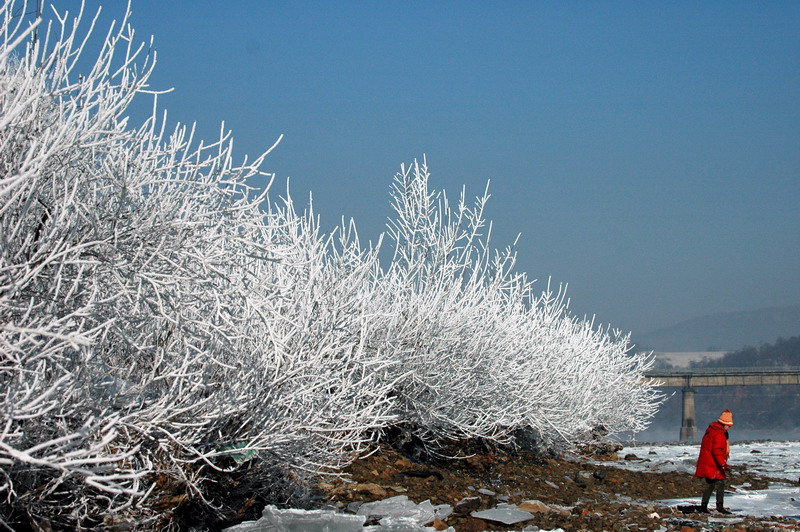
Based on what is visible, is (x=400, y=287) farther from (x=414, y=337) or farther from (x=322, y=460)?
(x=322, y=460)

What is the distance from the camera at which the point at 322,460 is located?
6598mm

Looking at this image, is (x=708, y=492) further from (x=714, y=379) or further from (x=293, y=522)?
(x=714, y=379)

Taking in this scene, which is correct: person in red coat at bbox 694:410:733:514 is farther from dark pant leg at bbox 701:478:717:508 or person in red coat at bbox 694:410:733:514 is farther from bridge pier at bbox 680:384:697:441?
bridge pier at bbox 680:384:697:441

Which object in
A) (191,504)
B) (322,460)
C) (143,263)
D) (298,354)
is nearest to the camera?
(143,263)

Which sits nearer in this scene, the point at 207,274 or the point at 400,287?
the point at 207,274

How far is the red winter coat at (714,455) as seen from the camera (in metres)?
8.50

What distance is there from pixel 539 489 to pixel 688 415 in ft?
160

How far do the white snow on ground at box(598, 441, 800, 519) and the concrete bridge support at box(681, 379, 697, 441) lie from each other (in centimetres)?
3612

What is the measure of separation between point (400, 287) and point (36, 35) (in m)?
5.80

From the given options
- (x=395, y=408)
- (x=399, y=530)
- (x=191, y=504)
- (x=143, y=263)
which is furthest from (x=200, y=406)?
(x=395, y=408)

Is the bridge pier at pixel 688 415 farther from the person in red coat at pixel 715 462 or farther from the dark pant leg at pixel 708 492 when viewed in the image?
the dark pant leg at pixel 708 492

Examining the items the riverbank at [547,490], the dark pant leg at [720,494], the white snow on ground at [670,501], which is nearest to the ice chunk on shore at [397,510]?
the white snow on ground at [670,501]

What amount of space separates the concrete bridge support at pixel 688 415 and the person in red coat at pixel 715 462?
48.8m

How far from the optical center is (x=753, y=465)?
556 inches
